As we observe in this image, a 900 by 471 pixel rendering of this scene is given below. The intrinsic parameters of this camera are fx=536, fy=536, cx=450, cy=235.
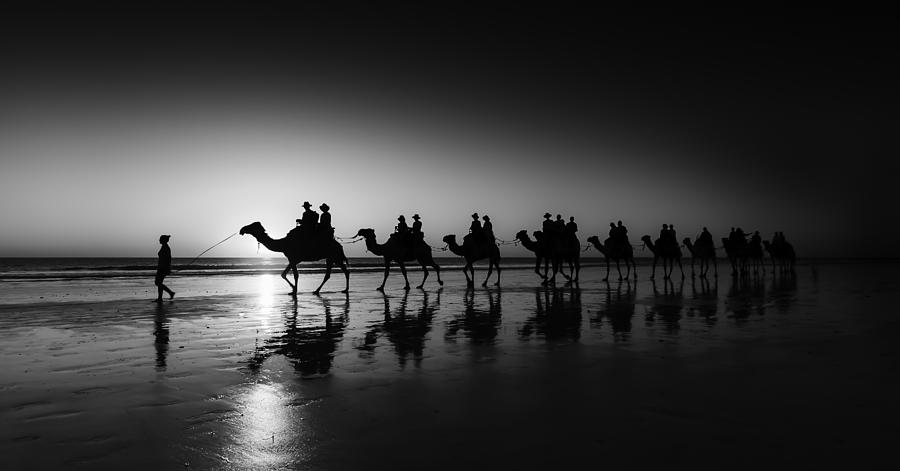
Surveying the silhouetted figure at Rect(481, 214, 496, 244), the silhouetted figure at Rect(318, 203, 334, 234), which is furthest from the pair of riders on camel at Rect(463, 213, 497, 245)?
the silhouetted figure at Rect(318, 203, 334, 234)

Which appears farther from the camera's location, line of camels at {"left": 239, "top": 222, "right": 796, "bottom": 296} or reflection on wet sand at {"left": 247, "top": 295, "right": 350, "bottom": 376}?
line of camels at {"left": 239, "top": 222, "right": 796, "bottom": 296}

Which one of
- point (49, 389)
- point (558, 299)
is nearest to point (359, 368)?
point (49, 389)

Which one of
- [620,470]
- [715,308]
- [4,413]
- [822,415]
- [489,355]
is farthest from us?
[715,308]

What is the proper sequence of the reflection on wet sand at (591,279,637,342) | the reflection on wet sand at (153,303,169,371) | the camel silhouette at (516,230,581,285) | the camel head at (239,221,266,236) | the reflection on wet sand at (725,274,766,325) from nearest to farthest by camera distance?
the reflection on wet sand at (153,303,169,371), the reflection on wet sand at (591,279,637,342), the reflection on wet sand at (725,274,766,325), the camel head at (239,221,266,236), the camel silhouette at (516,230,581,285)

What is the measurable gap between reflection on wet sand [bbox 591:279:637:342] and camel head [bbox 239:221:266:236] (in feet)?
39.1

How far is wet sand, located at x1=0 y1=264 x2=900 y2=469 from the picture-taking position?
358 cm

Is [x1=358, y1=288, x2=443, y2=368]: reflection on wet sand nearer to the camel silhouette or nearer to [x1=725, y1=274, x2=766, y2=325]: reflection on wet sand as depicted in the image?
[x1=725, y1=274, x2=766, y2=325]: reflection on wet sand

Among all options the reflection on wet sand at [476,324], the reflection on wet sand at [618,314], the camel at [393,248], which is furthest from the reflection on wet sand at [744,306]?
→ the camel at [393,248]

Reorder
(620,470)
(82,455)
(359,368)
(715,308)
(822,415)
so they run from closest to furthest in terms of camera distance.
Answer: (620,470), (82,455), (822,415), (359,368), (715,308)

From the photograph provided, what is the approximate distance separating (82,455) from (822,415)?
5.46 meters

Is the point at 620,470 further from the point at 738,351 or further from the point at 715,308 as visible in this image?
the point at 715,308

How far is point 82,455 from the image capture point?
141 inches

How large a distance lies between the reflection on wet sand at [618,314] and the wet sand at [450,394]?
0.13 meters

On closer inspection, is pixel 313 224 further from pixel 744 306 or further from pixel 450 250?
pixel 744 306
